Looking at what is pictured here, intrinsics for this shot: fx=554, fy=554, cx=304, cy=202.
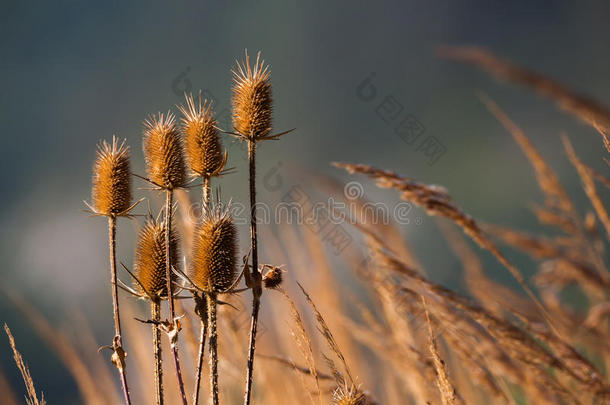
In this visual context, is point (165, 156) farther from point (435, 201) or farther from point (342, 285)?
point (342, 285)

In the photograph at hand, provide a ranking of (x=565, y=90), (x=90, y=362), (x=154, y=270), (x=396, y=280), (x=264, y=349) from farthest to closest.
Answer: (x=90, y=362) < (x=264, y=349) < (x=396, y=280) < (x=154, y=270) < (x=565, y=90)

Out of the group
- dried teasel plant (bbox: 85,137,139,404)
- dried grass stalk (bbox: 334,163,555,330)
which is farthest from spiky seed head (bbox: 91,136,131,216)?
dried grass stalk (bbox: 334,163,555,330)

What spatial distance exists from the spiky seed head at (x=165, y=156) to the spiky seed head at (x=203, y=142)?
2 centimetres

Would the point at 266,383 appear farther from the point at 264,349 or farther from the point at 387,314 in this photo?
the point at 387,314

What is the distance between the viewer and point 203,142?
2.69ft

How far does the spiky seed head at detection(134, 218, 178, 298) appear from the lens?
0.81m

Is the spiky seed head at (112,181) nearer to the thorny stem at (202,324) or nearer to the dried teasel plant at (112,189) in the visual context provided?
the dried teasel plant at (112,189)

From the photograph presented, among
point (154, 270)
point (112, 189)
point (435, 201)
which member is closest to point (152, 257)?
point (154, 270)

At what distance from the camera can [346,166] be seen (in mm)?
1113

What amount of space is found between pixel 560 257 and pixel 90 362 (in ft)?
5.99

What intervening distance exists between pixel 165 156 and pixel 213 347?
29cm

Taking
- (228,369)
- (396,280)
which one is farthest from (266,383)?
(396,280)

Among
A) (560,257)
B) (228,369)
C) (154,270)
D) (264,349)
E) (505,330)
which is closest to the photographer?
(154,270)

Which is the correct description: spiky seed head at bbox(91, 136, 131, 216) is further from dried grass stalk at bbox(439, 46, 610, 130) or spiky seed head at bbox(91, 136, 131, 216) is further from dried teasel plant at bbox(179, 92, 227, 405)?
dried grass stalk at bbox(439, 46, 610, 130)
